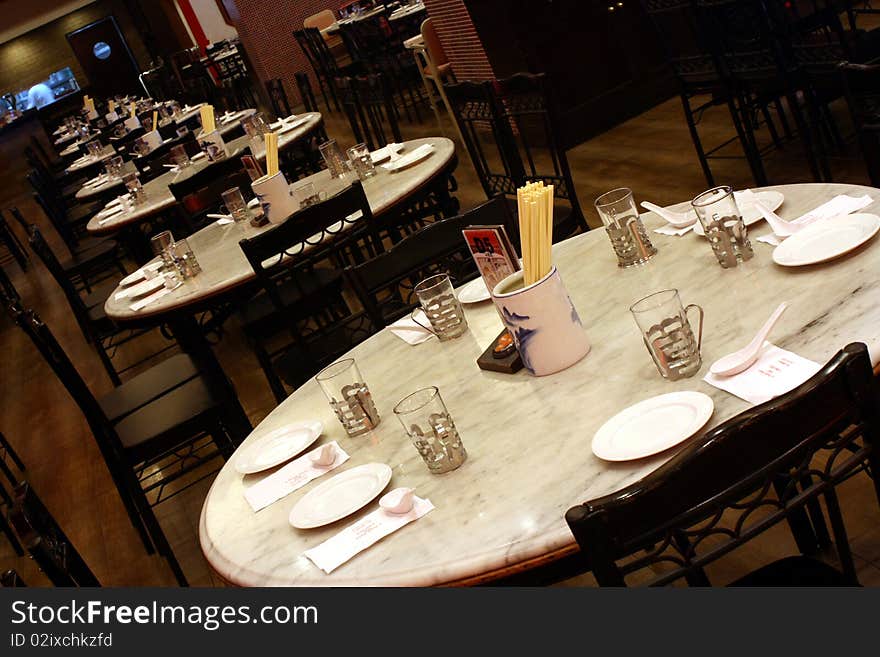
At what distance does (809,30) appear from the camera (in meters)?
4.30

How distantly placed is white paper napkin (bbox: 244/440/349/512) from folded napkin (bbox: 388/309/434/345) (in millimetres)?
438

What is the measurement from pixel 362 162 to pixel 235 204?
0.63 meters

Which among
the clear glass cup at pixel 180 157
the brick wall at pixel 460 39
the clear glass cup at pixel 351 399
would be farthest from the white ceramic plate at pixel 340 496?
the brick wall at pixel 460 39

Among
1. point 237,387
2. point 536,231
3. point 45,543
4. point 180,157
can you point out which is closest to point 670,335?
point 536,231

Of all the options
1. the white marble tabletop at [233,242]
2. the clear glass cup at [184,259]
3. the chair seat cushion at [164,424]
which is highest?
the clear glass cup at [184,259]

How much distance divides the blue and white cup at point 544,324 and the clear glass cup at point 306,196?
2217mm

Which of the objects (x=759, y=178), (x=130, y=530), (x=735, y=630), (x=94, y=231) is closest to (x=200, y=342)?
(x=130, y=530)

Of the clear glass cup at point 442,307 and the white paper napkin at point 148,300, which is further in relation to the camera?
the white paper napkin at point 148,300

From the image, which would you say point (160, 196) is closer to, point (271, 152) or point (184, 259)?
point (184, 259)

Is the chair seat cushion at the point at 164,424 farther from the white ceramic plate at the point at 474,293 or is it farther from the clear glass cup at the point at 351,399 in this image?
the clear glass cup at the point at 351,399

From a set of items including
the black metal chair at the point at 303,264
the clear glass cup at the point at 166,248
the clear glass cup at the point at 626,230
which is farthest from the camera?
the clear glass cup at the point at 166,248

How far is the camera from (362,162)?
420 cm

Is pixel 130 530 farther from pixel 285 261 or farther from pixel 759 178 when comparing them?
pixel 759 178

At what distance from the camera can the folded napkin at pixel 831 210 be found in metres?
1.88
